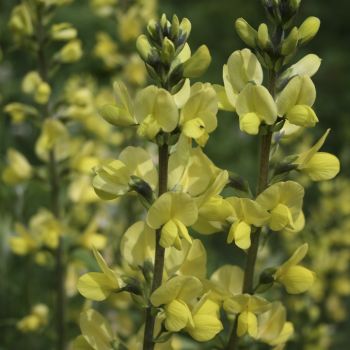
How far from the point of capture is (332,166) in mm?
1651

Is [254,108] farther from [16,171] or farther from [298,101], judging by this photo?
[16,171]

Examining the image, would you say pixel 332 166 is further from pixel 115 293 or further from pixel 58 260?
pixel 58 260

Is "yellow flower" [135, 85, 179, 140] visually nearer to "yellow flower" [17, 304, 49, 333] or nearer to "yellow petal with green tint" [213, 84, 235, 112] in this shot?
"yellow petal with green tint" [213, 84, 235, 112]

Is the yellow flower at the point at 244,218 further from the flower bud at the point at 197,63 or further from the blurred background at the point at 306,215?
the blurred background at the point at 306,215

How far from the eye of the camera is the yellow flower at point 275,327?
179 centimetres

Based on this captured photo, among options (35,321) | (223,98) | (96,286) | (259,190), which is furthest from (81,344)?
(35,321)

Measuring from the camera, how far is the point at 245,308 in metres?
1.65

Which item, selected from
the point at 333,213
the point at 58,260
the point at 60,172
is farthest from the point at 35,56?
the point at 333,213

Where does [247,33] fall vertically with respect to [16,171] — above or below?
above

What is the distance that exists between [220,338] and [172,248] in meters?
0.27

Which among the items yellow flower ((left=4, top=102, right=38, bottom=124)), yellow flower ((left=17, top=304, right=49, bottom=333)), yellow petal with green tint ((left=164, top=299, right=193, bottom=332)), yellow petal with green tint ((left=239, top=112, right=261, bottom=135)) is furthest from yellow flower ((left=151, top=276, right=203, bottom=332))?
yellow flower ((left=4, top=102, right=38, bottom=124))

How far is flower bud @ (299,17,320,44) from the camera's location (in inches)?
64.1

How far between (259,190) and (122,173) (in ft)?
0.98

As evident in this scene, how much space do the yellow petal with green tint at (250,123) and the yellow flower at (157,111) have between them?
0.14 m
